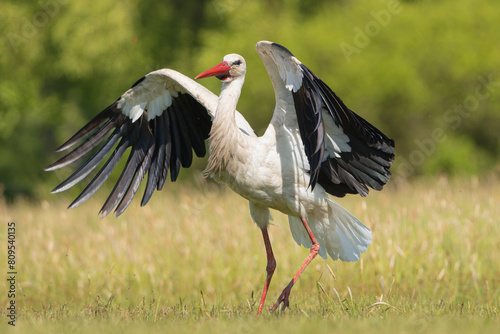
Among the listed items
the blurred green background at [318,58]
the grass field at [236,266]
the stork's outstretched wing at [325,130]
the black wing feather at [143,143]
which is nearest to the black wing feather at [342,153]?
the stork's outstretched wing at [325,130]

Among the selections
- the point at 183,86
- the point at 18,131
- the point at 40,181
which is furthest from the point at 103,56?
the point at 183,86

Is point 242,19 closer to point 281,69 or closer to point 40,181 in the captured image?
point 40,181

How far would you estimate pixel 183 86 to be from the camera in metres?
6.51

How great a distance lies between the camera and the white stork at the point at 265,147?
5.60 meters

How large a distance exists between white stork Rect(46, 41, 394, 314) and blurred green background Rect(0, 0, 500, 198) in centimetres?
1344

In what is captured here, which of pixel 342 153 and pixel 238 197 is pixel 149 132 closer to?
pixel 342 153

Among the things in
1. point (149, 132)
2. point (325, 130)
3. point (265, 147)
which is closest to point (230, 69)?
point (265, 147)

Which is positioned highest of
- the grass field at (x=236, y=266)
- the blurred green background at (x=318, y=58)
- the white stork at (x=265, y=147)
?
the blurred green background at (x=318, y=58)

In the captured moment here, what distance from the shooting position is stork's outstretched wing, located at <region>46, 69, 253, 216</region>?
654 cm

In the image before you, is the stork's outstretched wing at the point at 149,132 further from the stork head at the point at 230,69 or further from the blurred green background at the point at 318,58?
the blurred green background at the point at 318,58

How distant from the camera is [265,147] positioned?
6.08m

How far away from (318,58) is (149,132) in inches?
588

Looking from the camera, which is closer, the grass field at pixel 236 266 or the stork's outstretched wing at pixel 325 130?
the stork's outstretched wing at pixel 325 130

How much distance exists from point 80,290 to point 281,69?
4012mm
